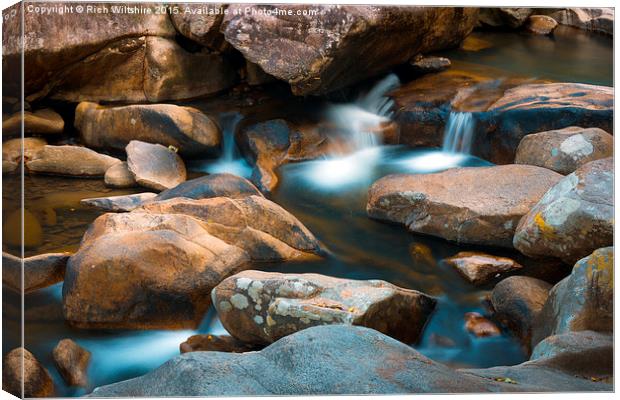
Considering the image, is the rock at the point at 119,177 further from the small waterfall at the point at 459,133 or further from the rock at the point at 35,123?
the small waterfall at the point at 459,133

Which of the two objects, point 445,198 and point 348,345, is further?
point 445,198

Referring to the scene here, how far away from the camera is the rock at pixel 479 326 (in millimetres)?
4906

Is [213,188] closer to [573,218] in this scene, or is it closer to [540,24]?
[573,218]

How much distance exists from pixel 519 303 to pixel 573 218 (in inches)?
24.3

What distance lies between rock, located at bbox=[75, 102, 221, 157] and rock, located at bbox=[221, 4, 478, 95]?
0.56m

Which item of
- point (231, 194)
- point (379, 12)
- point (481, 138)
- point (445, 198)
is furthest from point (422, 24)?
point (231, 194)

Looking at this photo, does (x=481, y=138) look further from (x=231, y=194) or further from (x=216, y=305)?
(x=216, y=305)

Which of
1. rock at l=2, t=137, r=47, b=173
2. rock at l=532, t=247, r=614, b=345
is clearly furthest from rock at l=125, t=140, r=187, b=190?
rock at l=532, t=247, r=614, b=345

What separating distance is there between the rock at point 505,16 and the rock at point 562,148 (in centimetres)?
70

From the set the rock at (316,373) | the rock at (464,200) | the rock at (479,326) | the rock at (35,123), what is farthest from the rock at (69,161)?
the rock at (479,326)

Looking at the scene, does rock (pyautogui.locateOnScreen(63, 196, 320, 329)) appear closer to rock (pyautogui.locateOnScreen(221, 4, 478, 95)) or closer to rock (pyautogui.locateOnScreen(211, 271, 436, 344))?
rock (pyautogui.locateOnScreen(211, 271, 436, 344))

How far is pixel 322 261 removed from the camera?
5129mm

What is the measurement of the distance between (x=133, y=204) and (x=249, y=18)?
1254mm

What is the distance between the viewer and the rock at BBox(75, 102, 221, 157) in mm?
5715
